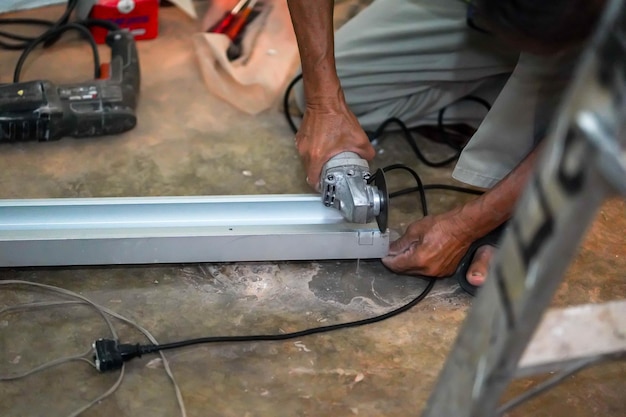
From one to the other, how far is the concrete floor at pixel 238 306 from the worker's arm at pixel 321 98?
0.23 meters

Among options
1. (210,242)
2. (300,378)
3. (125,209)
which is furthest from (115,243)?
(300,378)

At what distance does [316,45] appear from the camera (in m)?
1.52

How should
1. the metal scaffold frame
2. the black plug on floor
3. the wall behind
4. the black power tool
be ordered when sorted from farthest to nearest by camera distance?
the wall behind → the black power tool → the black plug on floor → the metal scaffold frame

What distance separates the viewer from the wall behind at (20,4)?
7.52ft

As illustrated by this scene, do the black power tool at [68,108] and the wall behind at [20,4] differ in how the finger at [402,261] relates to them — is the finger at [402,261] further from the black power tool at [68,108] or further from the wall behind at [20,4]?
the wall behind at [20,4]

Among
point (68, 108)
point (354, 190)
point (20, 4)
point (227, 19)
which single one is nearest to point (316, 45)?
point (354, 190)

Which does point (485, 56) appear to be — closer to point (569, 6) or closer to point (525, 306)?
point (569, 6)

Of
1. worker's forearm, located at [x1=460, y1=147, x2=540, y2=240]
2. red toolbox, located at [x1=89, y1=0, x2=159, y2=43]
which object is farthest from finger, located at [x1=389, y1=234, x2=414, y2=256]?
red toolbox, located at [x1=89, y1=0, x2=159, y2=43]

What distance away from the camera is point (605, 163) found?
585 millimetres

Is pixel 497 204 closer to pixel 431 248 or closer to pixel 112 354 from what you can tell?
pixel 431 248

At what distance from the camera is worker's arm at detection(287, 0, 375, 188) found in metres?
1.51

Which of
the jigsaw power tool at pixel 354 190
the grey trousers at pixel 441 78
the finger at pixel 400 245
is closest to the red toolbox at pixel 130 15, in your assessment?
the grey trousers at pixel 441 78

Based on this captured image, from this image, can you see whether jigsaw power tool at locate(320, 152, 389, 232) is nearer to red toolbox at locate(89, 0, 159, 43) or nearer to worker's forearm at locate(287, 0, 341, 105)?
worker's forearm at locate(287, 0, 341, 105)

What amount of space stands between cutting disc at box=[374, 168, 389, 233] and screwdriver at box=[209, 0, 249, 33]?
961 mm
